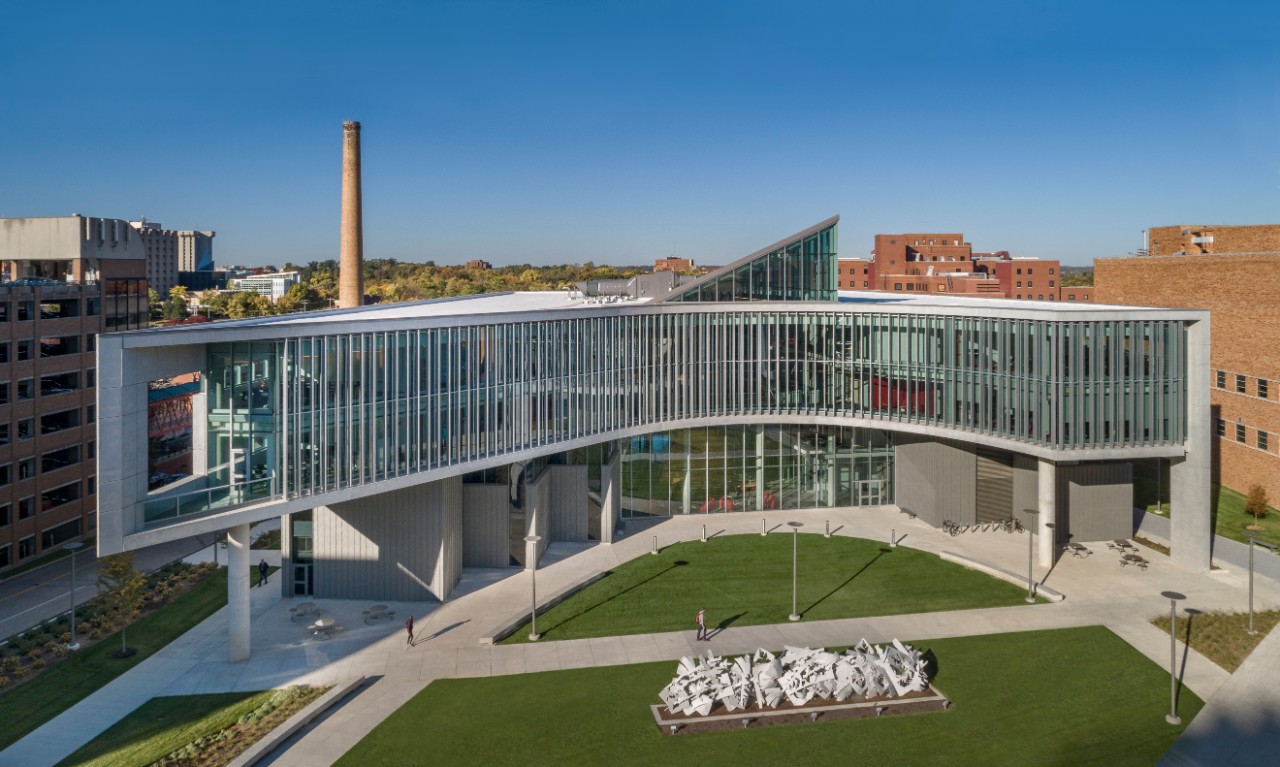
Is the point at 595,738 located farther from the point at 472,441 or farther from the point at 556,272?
the point at 556,272

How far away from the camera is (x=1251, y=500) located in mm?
47844

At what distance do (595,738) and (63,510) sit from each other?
36.0m

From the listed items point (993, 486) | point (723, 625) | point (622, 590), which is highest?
point (993, 486)

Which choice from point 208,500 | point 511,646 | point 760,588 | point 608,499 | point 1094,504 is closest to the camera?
point 208,500

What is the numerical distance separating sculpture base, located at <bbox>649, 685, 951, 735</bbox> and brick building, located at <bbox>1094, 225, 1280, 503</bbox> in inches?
1382

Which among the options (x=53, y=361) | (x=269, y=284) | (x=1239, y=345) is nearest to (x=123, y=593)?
(x=53, y=361)

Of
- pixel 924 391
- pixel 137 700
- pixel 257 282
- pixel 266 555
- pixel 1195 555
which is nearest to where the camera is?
pixel 137 700

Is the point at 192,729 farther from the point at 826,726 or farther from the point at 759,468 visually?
the point at 759,468

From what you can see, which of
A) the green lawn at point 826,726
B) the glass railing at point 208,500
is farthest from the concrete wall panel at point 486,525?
the green lawn at point 826,726

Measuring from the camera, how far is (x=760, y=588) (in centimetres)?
3800

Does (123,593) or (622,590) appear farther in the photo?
(622,590)

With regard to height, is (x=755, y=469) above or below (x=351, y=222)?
below

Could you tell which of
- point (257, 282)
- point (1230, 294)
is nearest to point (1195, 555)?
point (1230, 294)

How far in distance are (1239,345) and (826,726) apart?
43.3m
